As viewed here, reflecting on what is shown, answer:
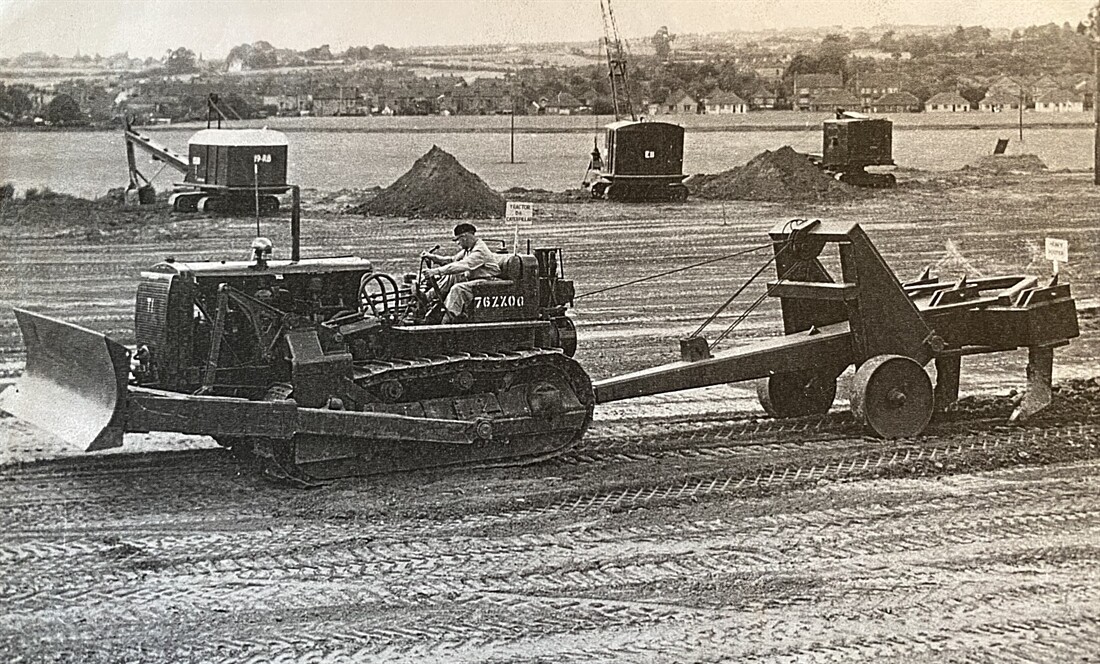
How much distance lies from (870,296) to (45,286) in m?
4.18

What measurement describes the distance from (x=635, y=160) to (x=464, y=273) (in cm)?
232

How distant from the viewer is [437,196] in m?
7.94

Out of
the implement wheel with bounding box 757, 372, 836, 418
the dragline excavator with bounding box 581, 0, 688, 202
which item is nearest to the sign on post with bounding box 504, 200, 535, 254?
the dragline excavator with bounding box 581, 0, 688, 202

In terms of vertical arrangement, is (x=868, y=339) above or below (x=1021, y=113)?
below

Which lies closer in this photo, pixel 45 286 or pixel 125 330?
pixel 45 286

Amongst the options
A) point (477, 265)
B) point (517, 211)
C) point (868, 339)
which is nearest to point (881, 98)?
point (868, 339)

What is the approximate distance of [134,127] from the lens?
5863 millimetres

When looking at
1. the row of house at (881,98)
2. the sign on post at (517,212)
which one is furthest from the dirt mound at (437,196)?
the row of house at (881,98)

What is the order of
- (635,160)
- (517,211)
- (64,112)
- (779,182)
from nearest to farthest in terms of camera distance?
(64,112) < (517,211) < (779,182) < (635,160)

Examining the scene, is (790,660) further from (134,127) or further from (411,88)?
(134,127)

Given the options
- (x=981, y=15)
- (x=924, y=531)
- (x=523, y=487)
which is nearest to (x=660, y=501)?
(x=523, y=487)

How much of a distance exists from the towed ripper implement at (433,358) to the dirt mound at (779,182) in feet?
3.53

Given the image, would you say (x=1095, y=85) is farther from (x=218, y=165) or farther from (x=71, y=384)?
(x=71, y=384)

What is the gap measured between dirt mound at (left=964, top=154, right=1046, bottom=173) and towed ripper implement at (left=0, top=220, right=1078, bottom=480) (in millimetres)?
737
